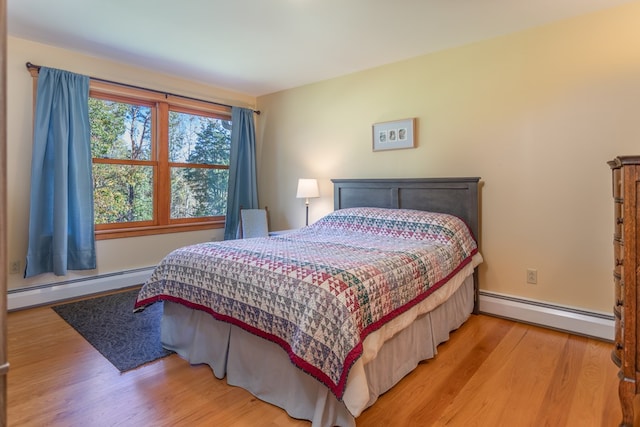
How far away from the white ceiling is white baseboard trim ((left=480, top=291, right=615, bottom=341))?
2.15 metres

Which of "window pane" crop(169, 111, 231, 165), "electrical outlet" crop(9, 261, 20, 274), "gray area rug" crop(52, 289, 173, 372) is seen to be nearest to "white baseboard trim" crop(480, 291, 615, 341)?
"gray area rug" crop(52, 289, 173, 372)

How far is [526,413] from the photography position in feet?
5.39

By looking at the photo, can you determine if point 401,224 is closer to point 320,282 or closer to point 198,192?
point 320,282

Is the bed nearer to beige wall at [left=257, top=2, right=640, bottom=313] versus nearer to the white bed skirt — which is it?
the white bed skirt

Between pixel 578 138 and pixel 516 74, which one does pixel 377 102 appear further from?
pixel 578 138

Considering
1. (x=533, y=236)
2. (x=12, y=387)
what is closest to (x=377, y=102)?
(x=533, y=236)

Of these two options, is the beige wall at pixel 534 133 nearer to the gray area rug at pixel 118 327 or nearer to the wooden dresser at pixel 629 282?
the wooden dresser at pixel 629 282

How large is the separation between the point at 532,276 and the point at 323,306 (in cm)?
212

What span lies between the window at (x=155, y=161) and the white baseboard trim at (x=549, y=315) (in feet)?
10.8

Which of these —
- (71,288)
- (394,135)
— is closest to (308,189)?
(394,135)

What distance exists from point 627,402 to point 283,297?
1.52 m

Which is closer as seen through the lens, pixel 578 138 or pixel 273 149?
pixel 578 138

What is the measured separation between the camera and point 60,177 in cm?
310

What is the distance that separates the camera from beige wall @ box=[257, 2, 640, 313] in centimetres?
240
